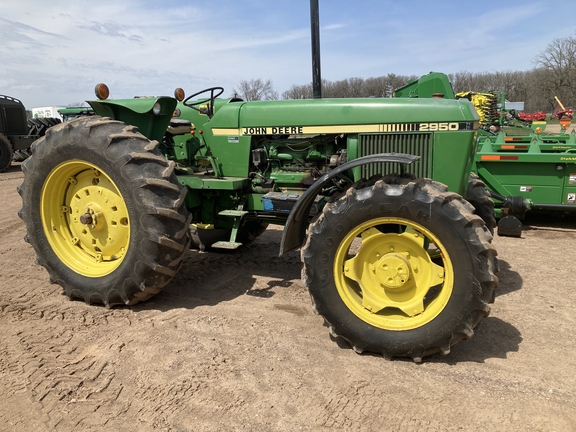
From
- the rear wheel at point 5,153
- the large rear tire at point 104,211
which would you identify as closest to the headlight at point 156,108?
the large rear tire at point 104,211

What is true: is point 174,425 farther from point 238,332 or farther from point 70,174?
point 70,174

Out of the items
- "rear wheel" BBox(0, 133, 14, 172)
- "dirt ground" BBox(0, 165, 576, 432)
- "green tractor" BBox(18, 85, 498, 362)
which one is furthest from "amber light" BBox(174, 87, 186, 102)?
"rear wheel" BBox(0, 133, 14, 172)

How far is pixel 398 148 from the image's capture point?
3822 mm

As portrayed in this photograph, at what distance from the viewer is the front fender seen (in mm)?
3246

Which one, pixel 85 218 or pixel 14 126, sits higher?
pixel 14 126

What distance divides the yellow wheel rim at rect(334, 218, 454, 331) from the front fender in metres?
0.44

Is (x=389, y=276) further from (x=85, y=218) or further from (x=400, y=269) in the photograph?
(x=85, y=218)

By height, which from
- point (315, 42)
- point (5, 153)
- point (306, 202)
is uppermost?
point (315, 42)

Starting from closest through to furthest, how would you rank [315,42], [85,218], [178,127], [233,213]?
[85,218], [233,213], [178,127], [315,42]

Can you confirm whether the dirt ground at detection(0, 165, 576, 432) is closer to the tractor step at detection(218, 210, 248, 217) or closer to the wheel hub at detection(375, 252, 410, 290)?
the wheel hub at detection(375, 252, 410, 290)

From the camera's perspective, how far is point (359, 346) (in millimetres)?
3211

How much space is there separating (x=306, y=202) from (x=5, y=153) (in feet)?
45.9

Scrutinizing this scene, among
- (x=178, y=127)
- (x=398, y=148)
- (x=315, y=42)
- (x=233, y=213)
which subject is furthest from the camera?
(x=315, y=42)

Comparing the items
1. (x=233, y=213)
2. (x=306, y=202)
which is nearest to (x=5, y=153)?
(x=233, y=213)
